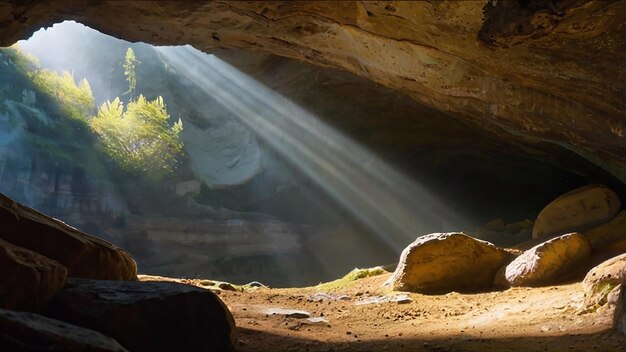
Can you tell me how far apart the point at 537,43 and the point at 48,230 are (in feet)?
19.3

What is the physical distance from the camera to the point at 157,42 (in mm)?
7277

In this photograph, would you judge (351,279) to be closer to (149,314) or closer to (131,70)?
(149,314)

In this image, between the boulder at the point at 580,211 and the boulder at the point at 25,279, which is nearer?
the boulder at the point at 25,279

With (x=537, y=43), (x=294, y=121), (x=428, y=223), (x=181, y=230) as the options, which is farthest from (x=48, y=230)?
(x=181, y=230)

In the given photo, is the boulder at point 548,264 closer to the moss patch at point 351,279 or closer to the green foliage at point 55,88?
the moss patch at point 351,279

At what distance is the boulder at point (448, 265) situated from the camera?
9000 mm

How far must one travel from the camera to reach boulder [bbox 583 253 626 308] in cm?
523

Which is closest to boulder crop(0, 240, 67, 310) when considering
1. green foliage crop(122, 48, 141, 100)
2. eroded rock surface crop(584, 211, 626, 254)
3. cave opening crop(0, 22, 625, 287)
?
eroded rock surface crop(584, 211, 626, 254)

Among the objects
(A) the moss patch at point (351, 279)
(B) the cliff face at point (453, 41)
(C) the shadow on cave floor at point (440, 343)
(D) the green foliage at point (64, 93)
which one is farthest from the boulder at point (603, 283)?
(D) the green foliage at point (64, 93)

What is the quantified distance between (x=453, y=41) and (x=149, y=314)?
4817 millimetres

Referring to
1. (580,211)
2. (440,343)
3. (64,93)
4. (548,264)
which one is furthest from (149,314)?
(64,93)

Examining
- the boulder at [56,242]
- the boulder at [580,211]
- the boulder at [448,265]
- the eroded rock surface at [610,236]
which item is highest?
the boulder at [580,211]

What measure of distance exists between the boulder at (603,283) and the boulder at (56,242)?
5765 millimetres

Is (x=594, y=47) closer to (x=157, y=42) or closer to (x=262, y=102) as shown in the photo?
(x=157, y=42)
